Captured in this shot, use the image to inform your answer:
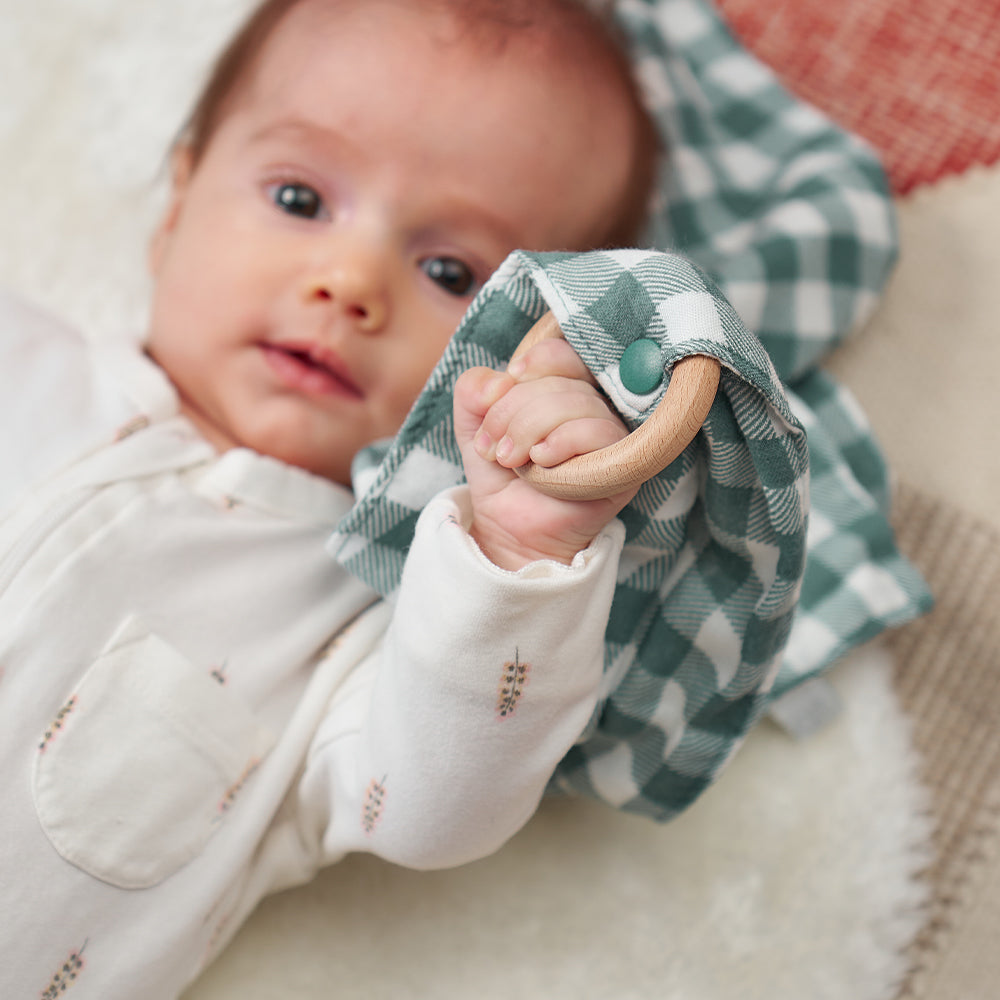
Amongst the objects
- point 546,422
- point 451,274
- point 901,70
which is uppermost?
point 901,70

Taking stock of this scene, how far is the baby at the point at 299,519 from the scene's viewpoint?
611 millimetres

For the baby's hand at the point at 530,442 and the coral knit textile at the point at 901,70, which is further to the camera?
the coral knit textile at the point at 901,70

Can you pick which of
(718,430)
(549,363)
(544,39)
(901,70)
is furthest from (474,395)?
(901,70)

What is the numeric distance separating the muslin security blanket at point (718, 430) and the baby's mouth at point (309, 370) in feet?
0.25

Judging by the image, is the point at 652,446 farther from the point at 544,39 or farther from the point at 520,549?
the point at 544,39

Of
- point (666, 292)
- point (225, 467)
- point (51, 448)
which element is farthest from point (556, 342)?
point (51, 448)

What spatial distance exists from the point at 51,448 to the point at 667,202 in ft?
2.43

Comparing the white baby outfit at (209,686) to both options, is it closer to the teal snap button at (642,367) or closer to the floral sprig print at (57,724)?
the floral sprig print at (57,724)

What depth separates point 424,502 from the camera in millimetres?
709

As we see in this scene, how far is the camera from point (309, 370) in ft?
2.67

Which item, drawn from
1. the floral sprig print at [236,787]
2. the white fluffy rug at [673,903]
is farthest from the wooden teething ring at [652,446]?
the white fluffy rug at [673,903]

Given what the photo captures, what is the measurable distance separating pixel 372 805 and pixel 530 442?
31 centimetres

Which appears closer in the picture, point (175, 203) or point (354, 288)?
point (354, 288)

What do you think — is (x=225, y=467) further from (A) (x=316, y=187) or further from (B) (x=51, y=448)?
(A) (x=316, y=187)
